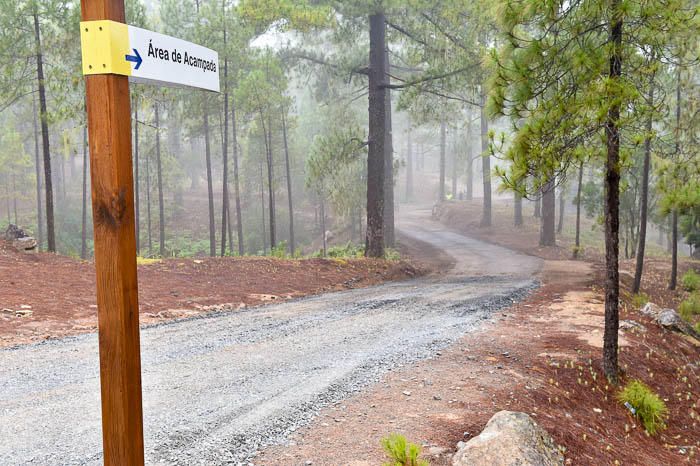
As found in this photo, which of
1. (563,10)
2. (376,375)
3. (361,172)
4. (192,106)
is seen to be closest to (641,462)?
(376,375)

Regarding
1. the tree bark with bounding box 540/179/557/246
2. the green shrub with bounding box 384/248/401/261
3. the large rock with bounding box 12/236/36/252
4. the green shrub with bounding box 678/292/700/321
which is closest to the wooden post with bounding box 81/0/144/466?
the large rock with bounding box 12/236/36/252

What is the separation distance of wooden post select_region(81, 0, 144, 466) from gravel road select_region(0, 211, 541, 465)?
1.48 m

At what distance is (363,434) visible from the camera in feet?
16.0

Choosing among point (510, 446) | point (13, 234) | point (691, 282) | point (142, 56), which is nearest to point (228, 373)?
point (510, 446)

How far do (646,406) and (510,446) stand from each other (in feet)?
10.9

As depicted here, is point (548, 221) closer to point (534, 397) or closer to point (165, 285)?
point (165, 285)

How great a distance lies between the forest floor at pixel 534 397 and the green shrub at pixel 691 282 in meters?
9.37

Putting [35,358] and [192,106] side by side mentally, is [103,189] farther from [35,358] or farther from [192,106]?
[192,106]

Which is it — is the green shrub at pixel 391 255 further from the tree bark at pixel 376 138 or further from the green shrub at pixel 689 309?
Result: the green shrub at pixel 689 309

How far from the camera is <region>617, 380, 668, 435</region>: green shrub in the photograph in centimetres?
670

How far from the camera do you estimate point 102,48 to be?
292 centimetres

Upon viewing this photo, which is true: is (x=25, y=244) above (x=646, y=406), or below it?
above

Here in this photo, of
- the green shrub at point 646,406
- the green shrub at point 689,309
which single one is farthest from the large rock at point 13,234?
the green shrub at point 689,309

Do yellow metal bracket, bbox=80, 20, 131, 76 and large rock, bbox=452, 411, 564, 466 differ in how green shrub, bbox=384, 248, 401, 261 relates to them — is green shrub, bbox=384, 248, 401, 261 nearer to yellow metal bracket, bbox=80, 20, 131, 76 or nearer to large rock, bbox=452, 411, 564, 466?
A: large rock, bbox=452, 411, 564, 466
